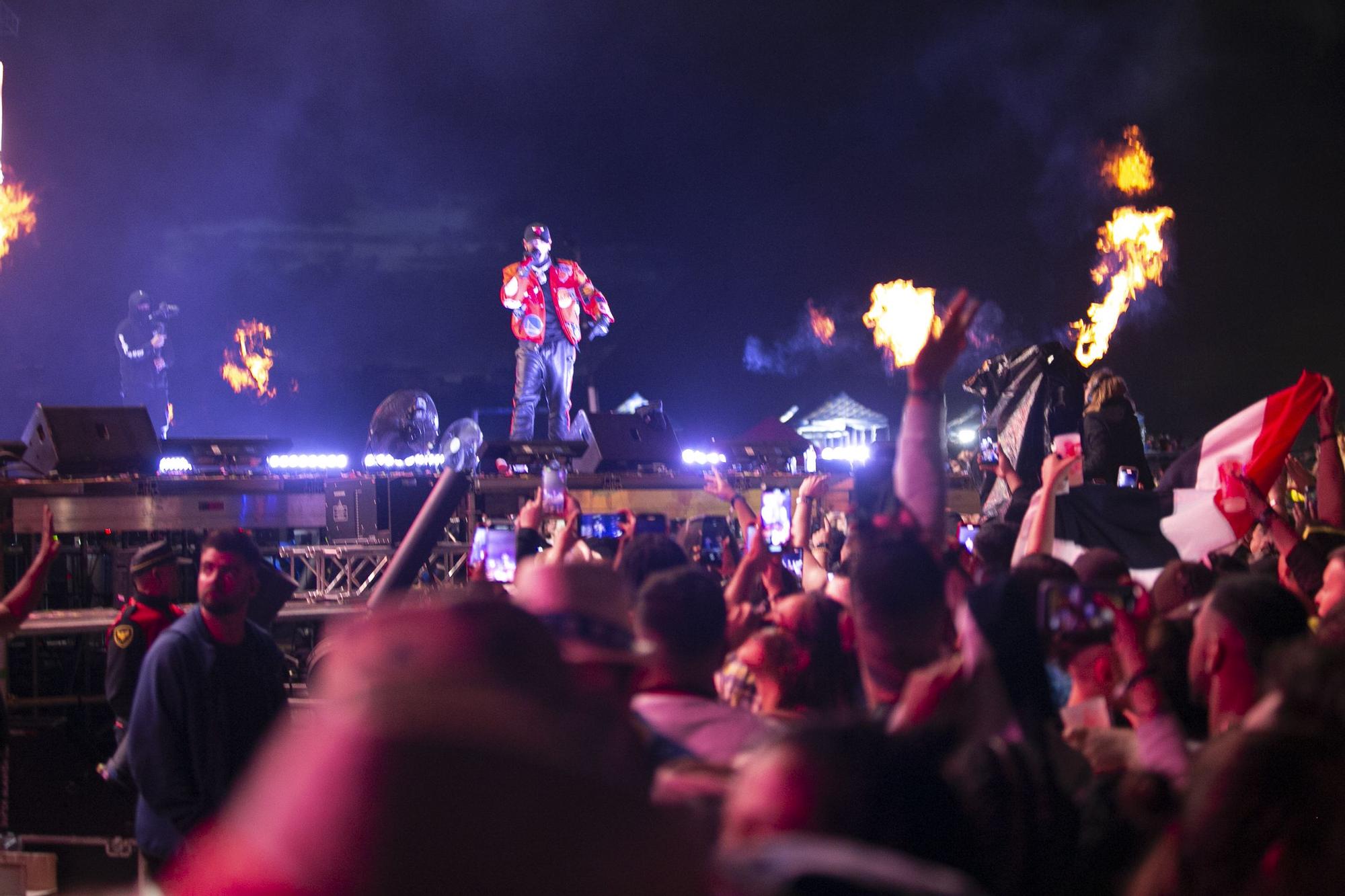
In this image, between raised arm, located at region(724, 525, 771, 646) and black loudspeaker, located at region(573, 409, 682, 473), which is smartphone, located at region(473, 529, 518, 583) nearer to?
raised arm, located at region(724, 525, 771, 646)

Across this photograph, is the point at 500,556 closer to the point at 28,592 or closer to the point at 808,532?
the point at 808,532

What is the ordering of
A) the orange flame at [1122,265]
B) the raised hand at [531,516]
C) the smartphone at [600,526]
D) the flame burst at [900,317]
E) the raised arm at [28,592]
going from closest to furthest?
1. the raised arm at [28,592]
2. the raised hand at [531,516]
3. the smartphone at [600,526]
4. the orange flame at [1122,265]
5. the flame burst at [900,317]

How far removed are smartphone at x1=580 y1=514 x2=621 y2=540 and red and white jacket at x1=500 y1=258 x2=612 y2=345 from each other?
1352 cm

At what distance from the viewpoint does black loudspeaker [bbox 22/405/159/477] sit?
12.0m

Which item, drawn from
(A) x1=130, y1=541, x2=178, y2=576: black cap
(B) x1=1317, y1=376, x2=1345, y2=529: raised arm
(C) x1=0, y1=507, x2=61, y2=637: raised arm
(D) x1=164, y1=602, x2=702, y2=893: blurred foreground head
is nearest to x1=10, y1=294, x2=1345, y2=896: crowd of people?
(D) x1=164, y1=602, x2=702, y2=893: blurred foreground head

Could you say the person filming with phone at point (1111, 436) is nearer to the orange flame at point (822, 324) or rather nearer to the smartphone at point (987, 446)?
the smartphone at point (987, 446)

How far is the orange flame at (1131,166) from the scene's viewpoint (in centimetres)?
2211

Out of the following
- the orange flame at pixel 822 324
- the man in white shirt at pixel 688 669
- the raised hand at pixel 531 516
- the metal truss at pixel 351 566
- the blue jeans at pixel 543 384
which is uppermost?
the orange flame at pixel 822 324

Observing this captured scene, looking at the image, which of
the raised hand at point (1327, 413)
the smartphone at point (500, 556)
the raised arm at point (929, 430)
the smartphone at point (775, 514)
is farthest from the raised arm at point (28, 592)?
the raised hand at point (1327, 413)

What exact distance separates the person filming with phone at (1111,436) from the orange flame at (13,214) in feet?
99.1

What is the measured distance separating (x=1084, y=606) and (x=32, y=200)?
34.2 metres

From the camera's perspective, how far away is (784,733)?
1.34m

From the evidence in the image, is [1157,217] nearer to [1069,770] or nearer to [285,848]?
[1069,770]

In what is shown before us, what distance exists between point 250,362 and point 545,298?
17164mm
